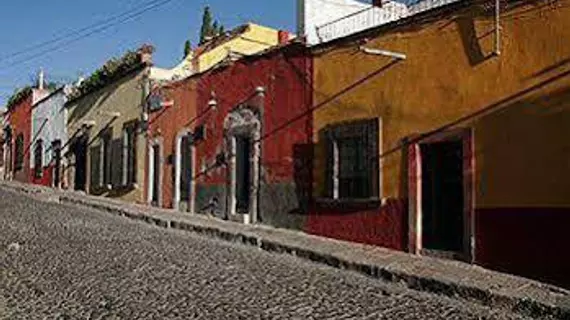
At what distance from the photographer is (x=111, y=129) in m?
23.9

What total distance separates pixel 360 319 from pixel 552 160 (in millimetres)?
4078

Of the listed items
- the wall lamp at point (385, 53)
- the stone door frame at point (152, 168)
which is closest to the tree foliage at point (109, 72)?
the stone door frame at point (152, 168)

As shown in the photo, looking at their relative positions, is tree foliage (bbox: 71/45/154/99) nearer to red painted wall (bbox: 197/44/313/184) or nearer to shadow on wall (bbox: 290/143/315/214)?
red painted wall (bbox: 197/44/313/184)

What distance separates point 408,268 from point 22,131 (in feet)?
89.6

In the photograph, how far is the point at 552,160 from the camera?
10.0 meters

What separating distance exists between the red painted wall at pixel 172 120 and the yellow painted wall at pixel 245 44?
1.81 m

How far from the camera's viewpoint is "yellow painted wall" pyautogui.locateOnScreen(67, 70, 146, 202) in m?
21.7

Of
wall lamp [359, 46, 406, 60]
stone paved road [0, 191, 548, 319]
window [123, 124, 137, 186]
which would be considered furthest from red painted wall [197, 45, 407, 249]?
window [123, 124, 137, 186]

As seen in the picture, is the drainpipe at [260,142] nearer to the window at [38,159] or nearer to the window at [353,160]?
the window at [353,160]

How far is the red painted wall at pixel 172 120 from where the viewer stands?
19.3 m

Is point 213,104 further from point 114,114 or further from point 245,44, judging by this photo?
point 114,114

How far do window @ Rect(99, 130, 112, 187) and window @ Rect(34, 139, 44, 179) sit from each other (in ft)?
24.2

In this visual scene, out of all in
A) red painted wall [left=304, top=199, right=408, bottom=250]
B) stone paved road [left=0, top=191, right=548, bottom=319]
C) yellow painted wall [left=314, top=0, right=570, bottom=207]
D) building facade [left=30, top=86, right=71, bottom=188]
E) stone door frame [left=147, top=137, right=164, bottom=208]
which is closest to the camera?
stone paved road [left=0, top=191, right=548, bottom=319]

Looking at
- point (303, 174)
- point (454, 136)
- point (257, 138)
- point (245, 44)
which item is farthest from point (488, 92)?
point (245, 44)
